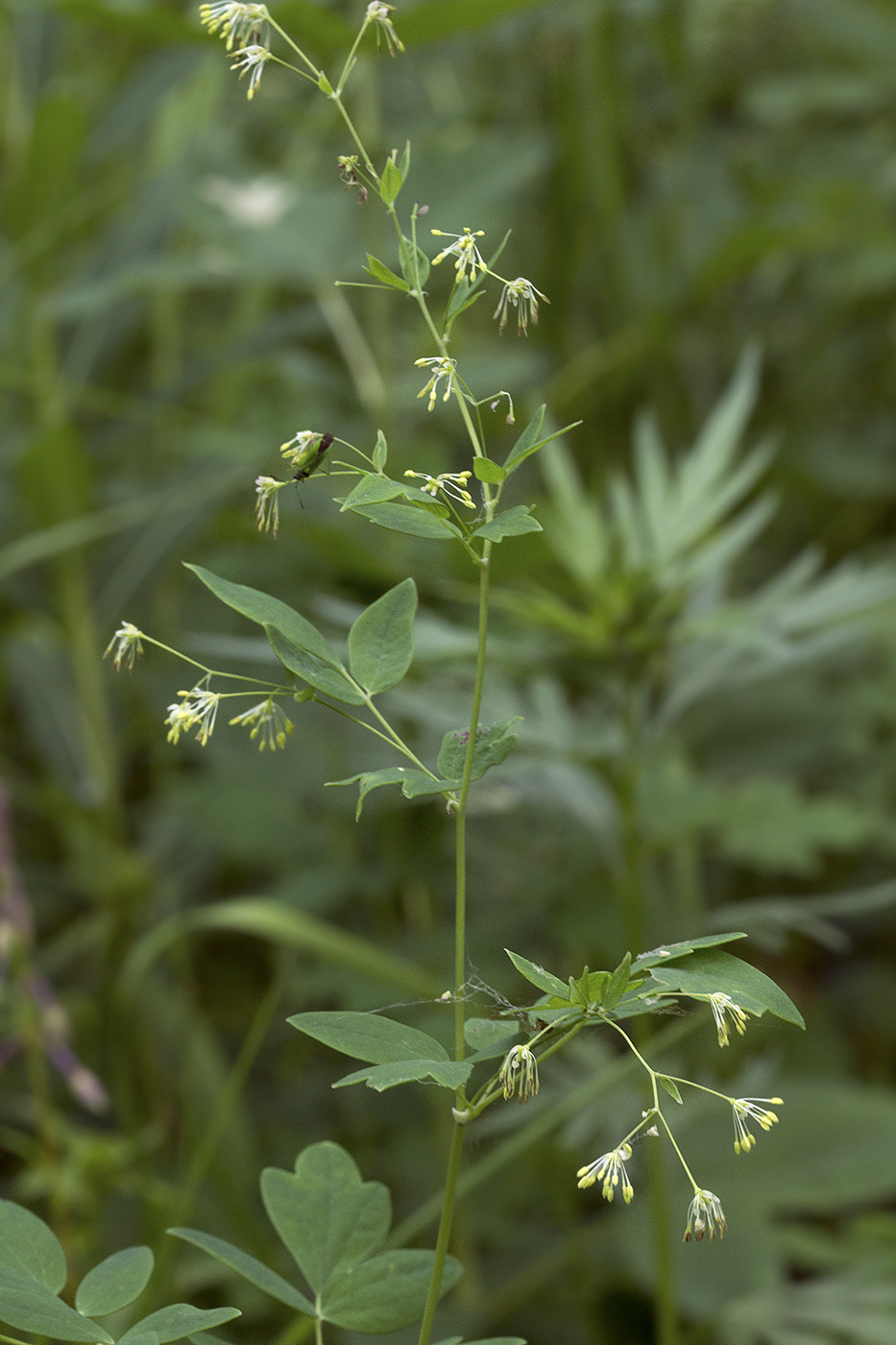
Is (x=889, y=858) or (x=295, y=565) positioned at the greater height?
(x=295, y=565)

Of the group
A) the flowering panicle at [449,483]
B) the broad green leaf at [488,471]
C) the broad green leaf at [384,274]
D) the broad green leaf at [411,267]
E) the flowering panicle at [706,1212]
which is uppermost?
the broad green leaf at [384,274]

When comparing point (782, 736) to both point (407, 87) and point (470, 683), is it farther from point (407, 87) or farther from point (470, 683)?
point (407, 87)

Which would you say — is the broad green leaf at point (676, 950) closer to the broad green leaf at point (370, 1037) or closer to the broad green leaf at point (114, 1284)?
the broad green leaf at point (370, 1037)

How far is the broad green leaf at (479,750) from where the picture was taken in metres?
0.34

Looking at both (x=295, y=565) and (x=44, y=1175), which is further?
(x=295, y=565)

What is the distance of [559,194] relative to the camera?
1.58 metres

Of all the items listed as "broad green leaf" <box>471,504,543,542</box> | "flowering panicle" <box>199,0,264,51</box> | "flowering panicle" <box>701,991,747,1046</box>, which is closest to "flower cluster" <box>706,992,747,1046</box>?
"flowering panicle" <box>701,991,747,1046</box>

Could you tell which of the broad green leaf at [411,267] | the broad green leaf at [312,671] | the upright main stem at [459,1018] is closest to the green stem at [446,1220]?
the upright main stem at [459,1018]

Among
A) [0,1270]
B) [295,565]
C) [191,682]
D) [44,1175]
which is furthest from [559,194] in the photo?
[0,1270]

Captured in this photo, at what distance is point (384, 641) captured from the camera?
1.16 ft

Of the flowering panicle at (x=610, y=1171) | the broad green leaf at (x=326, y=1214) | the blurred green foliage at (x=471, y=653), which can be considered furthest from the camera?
the blurred green foliage at (x=471, y=653)

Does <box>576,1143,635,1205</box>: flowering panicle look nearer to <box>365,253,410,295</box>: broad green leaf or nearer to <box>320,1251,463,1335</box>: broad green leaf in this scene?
<box>320,1251,463,1335</box>: broad green leaf

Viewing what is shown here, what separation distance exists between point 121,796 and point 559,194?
93 centimetres

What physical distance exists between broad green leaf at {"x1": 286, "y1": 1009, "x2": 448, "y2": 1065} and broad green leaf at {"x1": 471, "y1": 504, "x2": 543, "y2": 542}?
12 centimetres
